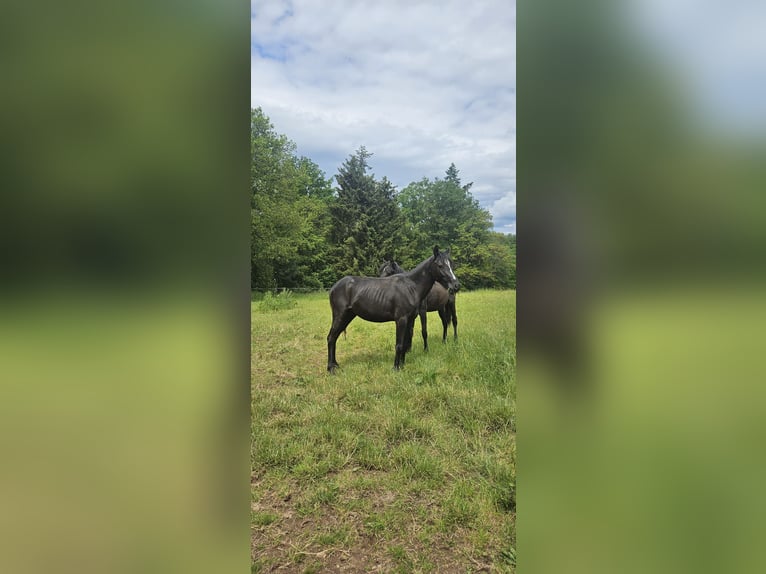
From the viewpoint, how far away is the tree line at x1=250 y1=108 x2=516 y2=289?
1398 cm

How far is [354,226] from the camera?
16328mm

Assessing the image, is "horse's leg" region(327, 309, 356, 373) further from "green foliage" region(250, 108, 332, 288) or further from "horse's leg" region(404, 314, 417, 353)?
"green foliage" region(250, 108, 332, 288)
